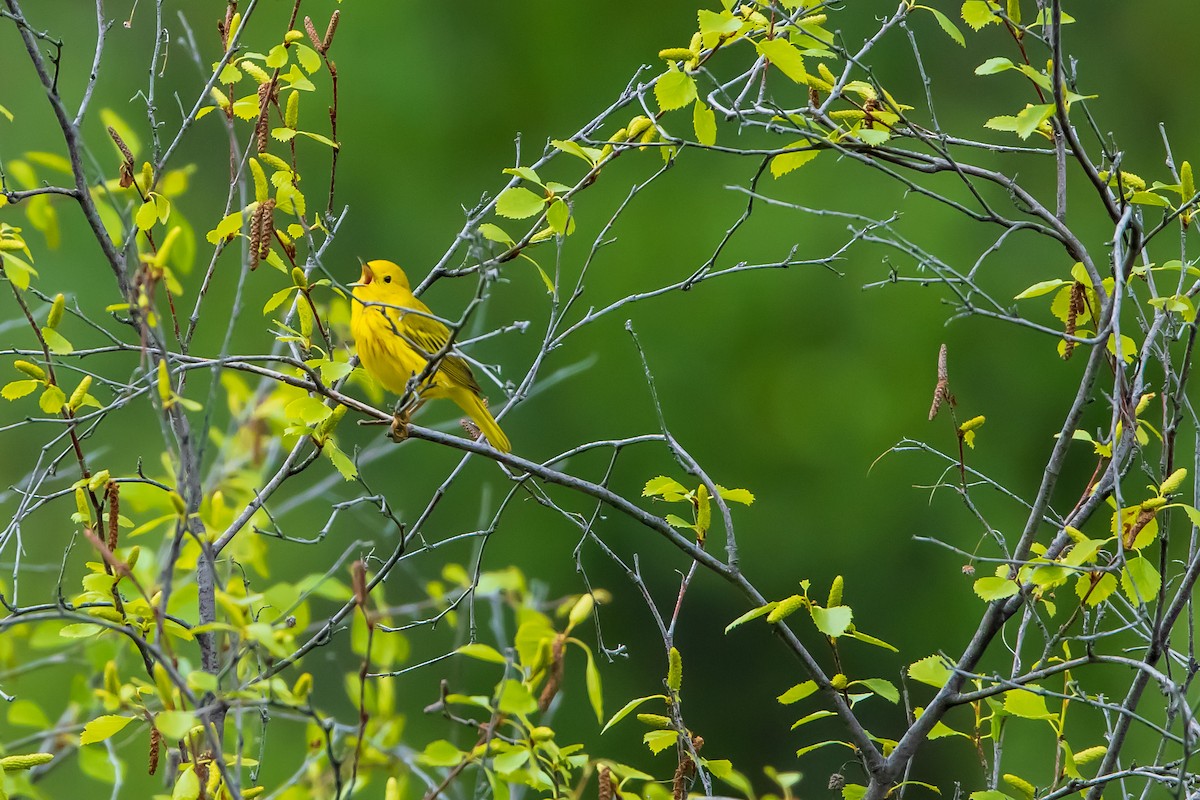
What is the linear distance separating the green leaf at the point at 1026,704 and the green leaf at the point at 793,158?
1.08 m

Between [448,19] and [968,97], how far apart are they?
12.5 feet

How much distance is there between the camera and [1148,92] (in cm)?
952

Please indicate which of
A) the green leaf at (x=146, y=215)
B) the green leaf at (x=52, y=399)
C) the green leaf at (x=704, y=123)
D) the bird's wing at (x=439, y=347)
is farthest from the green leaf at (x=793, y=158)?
the bird's wing at (x=439, y=347)

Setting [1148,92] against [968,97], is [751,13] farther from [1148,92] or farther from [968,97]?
[1148,92]

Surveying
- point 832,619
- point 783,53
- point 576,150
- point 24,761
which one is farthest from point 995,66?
point 24,761

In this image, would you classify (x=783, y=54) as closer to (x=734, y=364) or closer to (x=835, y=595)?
(x=835, y=595)

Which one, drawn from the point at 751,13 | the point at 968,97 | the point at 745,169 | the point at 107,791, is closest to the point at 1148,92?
the point at 968,97

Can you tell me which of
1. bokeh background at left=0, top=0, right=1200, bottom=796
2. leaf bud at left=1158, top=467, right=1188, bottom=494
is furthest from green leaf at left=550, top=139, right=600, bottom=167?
bokeh background at left=0, top=0, right=1200, bottom=796

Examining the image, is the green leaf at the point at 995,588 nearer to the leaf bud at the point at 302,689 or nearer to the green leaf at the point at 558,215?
the green leaf at the point at 558,215

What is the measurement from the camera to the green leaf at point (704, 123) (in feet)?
8.13

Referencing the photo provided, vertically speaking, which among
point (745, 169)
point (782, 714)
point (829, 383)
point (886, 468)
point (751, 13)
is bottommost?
point (782, 714)

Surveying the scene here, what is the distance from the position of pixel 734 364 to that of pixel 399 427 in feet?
20.3

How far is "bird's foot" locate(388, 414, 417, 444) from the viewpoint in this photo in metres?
2.68

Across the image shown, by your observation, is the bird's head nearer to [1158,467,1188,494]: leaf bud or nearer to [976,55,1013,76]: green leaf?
[976,55,1013,76]: green leaf
